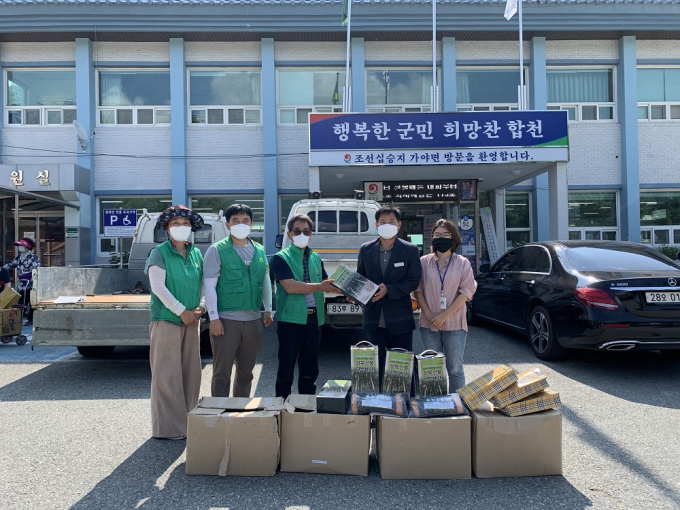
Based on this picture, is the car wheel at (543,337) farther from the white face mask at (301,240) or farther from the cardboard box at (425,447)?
the white face mask at (301,240)

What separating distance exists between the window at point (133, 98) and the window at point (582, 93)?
1114 centimetres

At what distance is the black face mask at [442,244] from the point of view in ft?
14.0

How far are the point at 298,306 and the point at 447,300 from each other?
1229 mm

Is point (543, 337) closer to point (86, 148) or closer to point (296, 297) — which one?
point (296, 297)

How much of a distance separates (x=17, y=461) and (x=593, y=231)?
15.1 metres

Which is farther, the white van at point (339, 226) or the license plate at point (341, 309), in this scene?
the white van at point (339, 226)

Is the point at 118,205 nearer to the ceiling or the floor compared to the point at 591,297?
nearer to the ceiling

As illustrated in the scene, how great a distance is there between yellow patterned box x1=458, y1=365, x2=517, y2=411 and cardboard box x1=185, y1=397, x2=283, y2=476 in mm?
1329

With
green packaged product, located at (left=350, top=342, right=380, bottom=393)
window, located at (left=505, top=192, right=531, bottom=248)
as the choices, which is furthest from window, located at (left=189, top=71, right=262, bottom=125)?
green packaged product, located at (left=350, top=342, right=380, bottom=393)

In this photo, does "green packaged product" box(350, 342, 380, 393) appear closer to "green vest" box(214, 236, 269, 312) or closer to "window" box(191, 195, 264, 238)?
"green vest" box(214, 236, 269, 312)

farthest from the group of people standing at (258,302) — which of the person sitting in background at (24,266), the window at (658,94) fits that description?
the window at (658,94)

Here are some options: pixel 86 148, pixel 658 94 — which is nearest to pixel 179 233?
pixel 86 148

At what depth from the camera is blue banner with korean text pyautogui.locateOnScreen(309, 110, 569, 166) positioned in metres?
10.6

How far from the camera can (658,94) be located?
595 inches
